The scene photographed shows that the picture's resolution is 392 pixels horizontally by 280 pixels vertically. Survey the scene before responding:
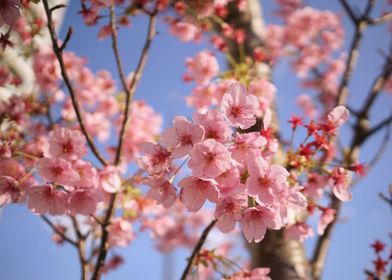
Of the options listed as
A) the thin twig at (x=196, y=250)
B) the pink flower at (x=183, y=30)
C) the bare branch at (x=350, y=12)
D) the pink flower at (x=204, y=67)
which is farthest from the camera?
the bare branch at (x=350, y=12)

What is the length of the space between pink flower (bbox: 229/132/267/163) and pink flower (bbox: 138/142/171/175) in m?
0.27

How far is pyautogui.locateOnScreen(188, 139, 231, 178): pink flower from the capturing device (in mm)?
1135

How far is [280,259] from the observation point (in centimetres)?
224

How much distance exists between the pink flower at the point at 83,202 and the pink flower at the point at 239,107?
2.45ft

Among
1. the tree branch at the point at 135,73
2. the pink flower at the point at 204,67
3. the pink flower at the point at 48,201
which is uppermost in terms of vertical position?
the pink flower at the point at 204,67

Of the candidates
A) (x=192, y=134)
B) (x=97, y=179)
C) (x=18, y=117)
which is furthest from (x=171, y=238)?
(x=192, y=134)

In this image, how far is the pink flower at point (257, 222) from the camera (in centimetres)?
126

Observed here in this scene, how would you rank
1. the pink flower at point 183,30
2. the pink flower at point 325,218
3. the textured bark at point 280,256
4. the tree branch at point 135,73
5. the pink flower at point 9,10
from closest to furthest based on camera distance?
the pink flower at point 9,10, the pink flower at point 325,218, the tree branch at point 135,73, the textured bark at point 280,256, the pink flower at point 183,30

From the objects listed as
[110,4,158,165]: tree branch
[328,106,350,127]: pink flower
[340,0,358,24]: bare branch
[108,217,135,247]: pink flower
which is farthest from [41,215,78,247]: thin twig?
[340,0,358,24]: bare branch

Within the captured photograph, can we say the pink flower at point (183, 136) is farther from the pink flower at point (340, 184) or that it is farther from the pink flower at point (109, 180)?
the pink flower at point (340, 184)

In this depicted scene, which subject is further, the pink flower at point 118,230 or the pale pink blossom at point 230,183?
the pink flower at point 118,230

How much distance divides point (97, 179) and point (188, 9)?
5.58 ft

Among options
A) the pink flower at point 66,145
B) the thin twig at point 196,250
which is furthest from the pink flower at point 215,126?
the pink flower at point 66,145

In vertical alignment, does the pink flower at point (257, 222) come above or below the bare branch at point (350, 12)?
below
